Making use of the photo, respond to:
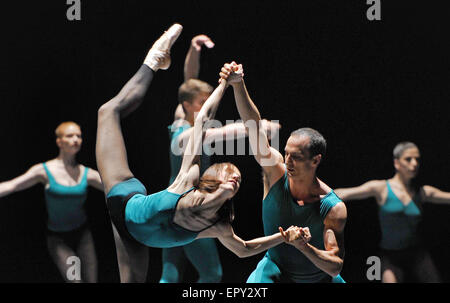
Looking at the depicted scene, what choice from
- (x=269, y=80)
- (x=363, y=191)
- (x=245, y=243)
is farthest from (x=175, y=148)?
(x=363, y=191)

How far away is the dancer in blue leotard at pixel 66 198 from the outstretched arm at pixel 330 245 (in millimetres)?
2130

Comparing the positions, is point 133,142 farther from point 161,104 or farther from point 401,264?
point 401,264

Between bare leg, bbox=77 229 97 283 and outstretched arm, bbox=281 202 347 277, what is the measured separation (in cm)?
208

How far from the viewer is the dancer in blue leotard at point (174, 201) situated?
→ 3496 millimetres

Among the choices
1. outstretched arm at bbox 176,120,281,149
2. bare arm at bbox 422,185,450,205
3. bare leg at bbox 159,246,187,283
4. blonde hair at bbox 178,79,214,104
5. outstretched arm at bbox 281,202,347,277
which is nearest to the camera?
outstretched arm at bbox 281,202,347,277

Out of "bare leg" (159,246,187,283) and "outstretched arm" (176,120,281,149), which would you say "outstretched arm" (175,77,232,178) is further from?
"bare leg" (159,246,187,283)

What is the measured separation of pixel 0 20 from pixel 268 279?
109 inches

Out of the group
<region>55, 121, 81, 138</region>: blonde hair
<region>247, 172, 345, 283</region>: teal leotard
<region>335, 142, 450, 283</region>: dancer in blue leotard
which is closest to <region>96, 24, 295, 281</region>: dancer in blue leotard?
<region>247, 172, 345, 283</region>: teal leotard

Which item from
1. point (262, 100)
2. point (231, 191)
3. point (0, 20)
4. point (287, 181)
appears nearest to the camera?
point (231, 191)

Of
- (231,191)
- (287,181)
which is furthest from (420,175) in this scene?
(231,191)

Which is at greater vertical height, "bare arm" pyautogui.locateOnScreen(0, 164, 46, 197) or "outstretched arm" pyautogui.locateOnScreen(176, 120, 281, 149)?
"outstretched arm" pyautogui.locateOnScreen(176, 120, 281, 149)

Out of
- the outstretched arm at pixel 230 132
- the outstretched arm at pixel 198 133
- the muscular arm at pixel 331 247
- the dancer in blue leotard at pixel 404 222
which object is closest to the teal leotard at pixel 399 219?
the dancer in blue leotard at pixel 404 222

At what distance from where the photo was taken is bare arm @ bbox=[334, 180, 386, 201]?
4.82 meters

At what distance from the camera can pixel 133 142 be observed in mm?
4867
